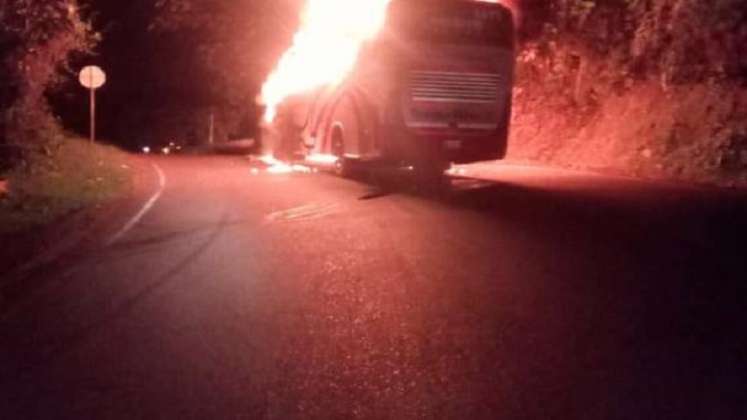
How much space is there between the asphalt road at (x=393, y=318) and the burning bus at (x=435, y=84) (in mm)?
4708

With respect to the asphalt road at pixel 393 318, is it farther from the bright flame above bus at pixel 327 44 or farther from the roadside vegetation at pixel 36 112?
the bright flame above bus at pixel 327 44

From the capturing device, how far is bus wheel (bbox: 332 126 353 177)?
79.4 feet

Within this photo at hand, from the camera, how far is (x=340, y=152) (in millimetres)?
24453

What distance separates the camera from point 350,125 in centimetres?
2314

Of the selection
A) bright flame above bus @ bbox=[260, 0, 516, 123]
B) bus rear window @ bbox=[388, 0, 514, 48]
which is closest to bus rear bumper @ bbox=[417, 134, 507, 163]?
bus rear window @ bbox=[388, 0, 514, 48]

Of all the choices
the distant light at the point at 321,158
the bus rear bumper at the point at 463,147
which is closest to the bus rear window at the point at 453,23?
the bus rear bumper at the point at 463,147

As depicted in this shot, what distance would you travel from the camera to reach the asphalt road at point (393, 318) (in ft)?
21.6

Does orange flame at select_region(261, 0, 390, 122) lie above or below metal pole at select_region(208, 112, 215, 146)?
above

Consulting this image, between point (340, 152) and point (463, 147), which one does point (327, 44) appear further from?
point (463, 147)

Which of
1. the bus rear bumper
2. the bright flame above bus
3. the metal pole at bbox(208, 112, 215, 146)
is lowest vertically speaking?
the metal pole at bbox(208, 112, 215, 146)

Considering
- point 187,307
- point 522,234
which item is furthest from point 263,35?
point 187,307

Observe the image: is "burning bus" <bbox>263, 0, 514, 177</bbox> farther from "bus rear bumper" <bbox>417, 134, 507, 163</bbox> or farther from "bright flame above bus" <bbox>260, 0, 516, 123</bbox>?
"bright flame above bus" <bbox>260, 0, 516, 123</bbox>

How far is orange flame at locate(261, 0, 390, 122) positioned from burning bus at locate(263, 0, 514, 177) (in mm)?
421

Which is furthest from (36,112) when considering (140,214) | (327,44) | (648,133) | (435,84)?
(648,133)
